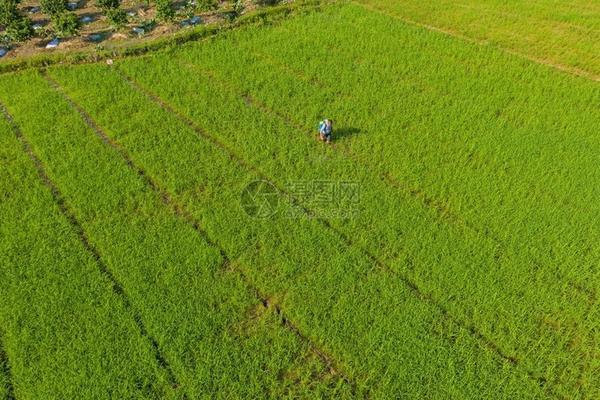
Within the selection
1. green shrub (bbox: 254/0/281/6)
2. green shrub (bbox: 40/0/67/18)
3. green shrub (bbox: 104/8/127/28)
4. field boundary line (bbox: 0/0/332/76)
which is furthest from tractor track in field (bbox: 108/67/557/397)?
green shrub (bbox: 254/0/281/6)

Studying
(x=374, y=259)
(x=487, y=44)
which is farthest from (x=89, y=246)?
(x=487, y=44)

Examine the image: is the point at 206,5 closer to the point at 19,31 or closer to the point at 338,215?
the point at 19,31

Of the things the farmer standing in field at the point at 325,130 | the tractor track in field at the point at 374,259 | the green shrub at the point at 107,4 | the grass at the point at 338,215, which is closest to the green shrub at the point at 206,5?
the green shrub at the point at 107,4

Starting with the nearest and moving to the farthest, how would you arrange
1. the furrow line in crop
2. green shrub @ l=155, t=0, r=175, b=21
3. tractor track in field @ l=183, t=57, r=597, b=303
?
tractor track in field @ l=183, t=57, r=597, b=303, the furrow line in crop, green shrub @ l=155, t=0, r=175, b=21

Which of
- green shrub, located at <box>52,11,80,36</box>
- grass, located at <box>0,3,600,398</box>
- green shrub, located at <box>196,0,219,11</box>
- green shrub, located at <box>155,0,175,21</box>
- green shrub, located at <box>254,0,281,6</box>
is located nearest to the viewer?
grass, located at <box>0,3,600,398</box>

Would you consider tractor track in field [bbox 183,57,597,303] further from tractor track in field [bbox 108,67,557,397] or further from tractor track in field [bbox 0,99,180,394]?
tractor track in field [bbox 0,99,180,394]

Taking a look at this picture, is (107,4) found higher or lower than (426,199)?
higher
